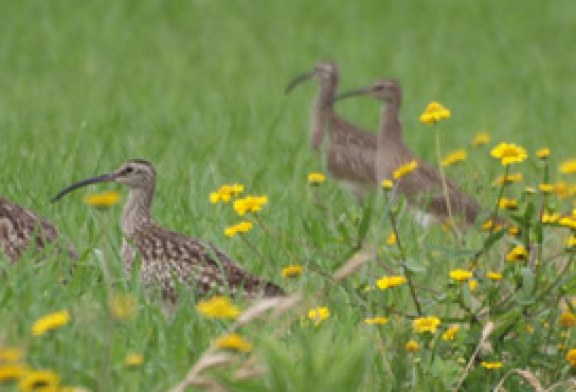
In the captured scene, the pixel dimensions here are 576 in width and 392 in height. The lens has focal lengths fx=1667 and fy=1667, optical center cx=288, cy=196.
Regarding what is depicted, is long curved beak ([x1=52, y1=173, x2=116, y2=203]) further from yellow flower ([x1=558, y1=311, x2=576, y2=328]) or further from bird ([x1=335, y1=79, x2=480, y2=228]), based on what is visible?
yellow flower ([x1=558, y1=311, x2=576, y2=328])

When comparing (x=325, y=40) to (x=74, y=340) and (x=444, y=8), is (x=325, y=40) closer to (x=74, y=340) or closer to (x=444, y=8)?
(x=444, y=8)

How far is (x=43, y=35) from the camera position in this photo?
19.2 m

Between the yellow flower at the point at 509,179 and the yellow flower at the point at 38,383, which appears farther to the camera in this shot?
the yellow flower at the point at 509,179

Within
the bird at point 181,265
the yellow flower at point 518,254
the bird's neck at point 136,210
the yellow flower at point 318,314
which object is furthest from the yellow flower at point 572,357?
the bird's neck at point 136,210

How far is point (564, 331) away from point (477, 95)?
10134mm

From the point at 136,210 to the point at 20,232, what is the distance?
817mm

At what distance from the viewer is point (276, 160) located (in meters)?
12.4

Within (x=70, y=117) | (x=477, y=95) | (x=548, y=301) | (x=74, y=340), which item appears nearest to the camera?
(x=74, y=340)

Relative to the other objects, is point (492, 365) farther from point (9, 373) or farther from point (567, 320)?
point (9, 373)

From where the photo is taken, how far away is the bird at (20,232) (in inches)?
325

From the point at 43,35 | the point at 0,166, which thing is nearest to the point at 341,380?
the point at 0,166

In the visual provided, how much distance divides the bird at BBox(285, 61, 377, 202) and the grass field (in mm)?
230

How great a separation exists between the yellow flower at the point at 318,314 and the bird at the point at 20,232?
1516 mm

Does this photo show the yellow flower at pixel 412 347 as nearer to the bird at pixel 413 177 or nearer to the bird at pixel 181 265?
the bird at pixel 181 265
